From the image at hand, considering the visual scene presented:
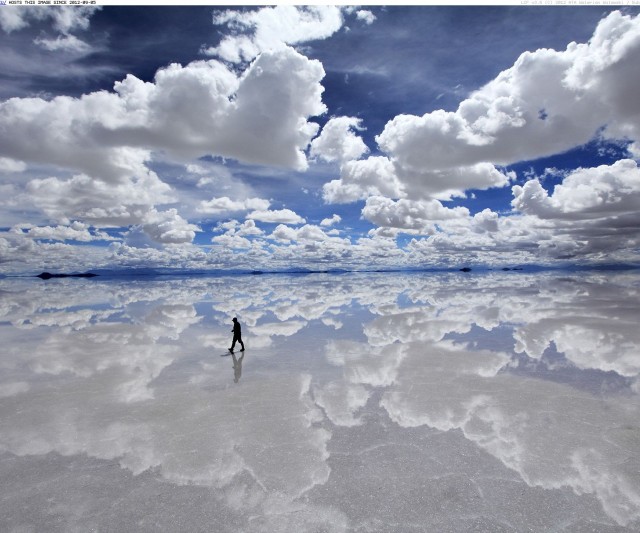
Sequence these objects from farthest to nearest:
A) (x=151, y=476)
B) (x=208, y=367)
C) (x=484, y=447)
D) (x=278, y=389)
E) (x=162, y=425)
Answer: (x=208, y=367) < (x=278, y=389) < (x=162, y=425) < (x=484, y=447) < (x=151, y=476)

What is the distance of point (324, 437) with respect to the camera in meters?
7.82

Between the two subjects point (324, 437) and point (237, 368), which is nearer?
point (324, 437)

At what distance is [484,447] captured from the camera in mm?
7285

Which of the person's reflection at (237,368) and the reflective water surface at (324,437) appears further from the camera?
the person's reflection at (237,368)

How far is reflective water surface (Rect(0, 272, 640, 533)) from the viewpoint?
5551 millimetres

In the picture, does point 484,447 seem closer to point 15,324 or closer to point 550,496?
point 550,496

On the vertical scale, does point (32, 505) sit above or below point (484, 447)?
below

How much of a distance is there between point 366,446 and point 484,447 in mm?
2365

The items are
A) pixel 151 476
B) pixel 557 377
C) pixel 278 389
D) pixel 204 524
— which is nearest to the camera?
pixel 204 524

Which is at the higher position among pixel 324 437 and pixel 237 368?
pixel 324 437

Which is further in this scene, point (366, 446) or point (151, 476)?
point (366, 446)

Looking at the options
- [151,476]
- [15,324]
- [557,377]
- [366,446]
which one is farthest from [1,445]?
[15,324]

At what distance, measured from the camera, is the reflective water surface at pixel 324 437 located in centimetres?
555

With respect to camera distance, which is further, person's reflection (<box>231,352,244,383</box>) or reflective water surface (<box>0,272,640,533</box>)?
person's reflection (<box>231,352,244,383</box>)
